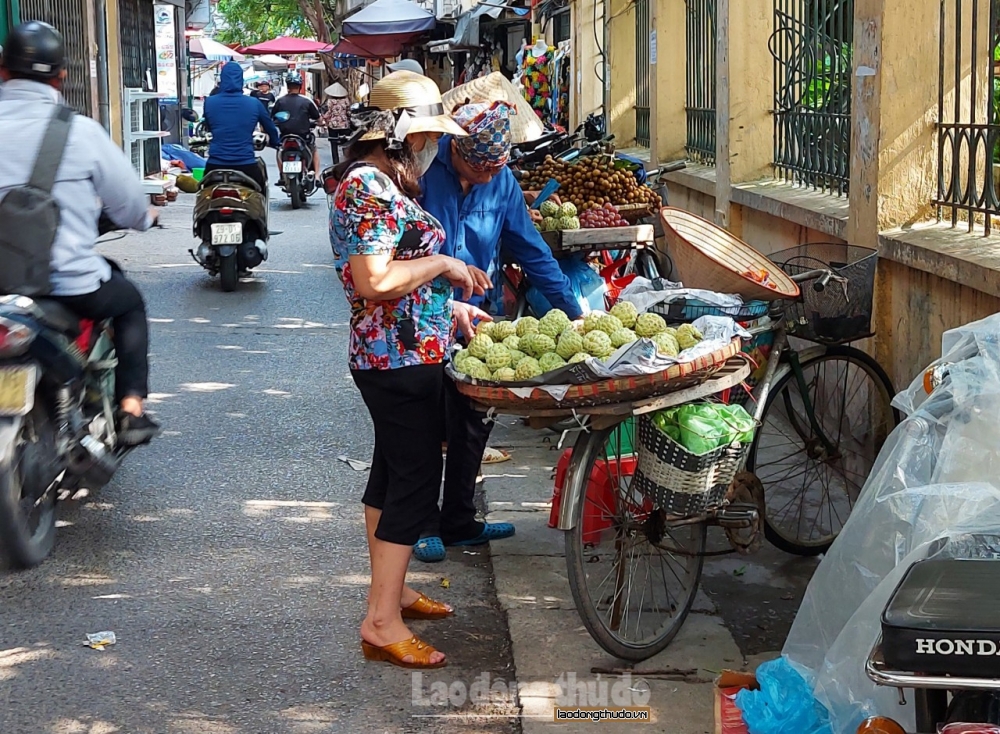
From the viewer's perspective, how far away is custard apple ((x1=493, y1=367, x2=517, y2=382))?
12.5ft

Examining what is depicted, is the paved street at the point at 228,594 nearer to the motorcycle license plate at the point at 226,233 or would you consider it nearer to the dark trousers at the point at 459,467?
the dark trousers at the point at 459,467

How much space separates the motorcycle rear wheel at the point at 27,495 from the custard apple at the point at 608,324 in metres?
2.19

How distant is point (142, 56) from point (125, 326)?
710 inches

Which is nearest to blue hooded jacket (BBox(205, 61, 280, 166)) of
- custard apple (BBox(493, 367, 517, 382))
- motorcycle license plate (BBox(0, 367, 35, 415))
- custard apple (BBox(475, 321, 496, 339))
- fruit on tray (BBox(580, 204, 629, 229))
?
fruit on tray (BBox(580, 204, 629, 229))

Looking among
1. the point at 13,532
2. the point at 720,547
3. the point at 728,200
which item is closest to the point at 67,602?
the point at 13,532

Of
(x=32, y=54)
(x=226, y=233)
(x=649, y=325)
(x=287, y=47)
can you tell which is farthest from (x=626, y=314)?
(x=287, y=47)

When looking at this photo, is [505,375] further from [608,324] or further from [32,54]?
[32,54]

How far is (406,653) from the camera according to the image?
4.07 metres

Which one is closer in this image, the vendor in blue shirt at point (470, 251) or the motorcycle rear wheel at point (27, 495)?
the motorcycle rear wheel at point (27, 495)

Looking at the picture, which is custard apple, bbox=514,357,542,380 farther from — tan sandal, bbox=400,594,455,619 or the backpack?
the backpack

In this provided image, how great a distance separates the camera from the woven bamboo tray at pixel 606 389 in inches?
146

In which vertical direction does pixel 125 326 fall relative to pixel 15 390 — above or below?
above

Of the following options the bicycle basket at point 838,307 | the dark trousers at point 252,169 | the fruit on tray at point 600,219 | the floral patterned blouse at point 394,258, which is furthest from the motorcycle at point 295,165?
the floral patterned blouse at point 394,258

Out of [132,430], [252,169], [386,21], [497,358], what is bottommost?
[132,430]
